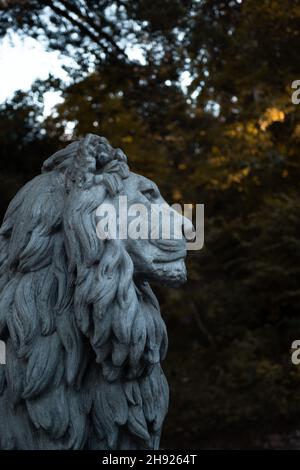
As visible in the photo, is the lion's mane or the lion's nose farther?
the lion's nose

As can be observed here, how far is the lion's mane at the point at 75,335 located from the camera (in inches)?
125

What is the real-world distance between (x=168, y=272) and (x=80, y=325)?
45 cm

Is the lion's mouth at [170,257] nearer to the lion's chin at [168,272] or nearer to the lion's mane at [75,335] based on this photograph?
the lion's chin at [168,272]

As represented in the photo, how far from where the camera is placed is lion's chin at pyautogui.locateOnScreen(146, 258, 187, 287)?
133 inches

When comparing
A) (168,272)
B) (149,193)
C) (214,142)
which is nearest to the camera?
(168,272)

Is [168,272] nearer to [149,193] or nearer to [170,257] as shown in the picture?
[170,257]

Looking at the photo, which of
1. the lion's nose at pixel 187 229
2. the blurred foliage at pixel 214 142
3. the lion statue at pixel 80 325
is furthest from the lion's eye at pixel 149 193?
the blurred foliage at pixel 214 142

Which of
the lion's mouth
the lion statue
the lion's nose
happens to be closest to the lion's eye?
the lion statue

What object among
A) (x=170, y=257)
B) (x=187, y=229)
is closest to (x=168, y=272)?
(x=170, y=257)

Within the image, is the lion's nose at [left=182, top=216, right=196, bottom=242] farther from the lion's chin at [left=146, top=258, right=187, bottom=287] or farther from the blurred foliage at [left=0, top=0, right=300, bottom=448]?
the blurred foliage at [left=0, top=0, right=300, bottom=448]

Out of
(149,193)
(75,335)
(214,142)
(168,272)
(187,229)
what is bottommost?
(75,335)

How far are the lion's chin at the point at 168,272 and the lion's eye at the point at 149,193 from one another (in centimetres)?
32

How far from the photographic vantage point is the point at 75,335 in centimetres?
325
